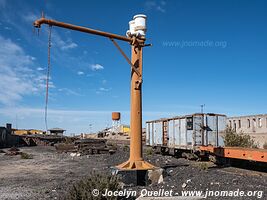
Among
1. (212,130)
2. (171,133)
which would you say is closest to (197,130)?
(212,130)

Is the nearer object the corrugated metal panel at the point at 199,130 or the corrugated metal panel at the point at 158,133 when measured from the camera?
the corrugated metal panel at the point at 199,130

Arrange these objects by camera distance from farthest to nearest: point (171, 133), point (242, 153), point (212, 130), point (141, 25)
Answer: point (171, 133) → point (212, 130) → point (242, 153) → point (141, 25)

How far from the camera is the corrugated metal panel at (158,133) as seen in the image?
2397cm

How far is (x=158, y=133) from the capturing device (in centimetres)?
2473

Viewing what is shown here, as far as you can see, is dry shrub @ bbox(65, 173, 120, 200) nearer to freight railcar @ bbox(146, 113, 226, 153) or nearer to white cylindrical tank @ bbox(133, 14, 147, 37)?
white cylindrical tank @ bbox(133, 14, 147, 37)

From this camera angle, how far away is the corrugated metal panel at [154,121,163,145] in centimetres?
2397

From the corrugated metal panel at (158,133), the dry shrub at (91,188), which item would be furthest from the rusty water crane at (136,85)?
the corrugated metal panel at (158,133)

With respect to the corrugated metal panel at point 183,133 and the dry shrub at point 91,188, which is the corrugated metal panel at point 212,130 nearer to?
the corrugated metal panel at point 183,133

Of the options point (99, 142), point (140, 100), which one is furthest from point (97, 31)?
point (99, 142)

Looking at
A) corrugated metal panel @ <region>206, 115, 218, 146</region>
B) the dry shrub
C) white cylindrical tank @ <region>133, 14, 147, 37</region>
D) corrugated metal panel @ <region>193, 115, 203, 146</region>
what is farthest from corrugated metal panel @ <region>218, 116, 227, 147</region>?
the dry shrub

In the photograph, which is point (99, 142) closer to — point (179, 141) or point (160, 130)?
point (160, 130)

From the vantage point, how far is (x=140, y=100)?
1003 cm

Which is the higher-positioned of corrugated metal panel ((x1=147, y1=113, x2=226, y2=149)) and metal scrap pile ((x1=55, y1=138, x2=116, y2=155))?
corrugated metal panel ((x1=147, y1=113, x2=226, y2=149))

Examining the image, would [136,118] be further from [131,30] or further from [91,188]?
[91,188]
